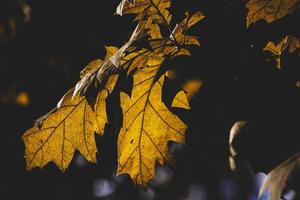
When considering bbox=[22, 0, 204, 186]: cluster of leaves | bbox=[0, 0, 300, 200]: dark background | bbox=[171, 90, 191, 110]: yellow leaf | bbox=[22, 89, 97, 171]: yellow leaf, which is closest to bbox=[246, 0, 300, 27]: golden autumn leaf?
bbox=[0, 0, 300, 200]: dark background

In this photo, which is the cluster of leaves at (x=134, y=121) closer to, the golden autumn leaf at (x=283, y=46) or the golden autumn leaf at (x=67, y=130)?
the golden autumn leaf at (x=67, y=130)

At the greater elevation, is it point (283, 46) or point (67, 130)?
point (283, 46)

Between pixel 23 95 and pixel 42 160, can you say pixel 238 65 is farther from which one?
pixel 23 95

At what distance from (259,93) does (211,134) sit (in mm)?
2356

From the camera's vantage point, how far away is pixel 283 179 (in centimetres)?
91

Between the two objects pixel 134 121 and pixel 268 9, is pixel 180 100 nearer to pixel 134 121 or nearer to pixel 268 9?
pixel 134 121

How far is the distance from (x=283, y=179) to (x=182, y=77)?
8.63 feet

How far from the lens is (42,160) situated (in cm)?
172

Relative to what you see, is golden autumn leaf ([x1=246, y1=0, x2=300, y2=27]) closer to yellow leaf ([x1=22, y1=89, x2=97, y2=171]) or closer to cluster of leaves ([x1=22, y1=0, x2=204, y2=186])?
cluster of leaves ([x1=22, y1=0, x2=204, y2=186])

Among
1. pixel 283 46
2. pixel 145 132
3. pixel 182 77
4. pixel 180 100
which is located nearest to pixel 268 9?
pixel 283 46

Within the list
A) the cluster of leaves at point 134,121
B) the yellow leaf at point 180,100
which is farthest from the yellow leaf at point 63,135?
the yellow leaf at point 180,100

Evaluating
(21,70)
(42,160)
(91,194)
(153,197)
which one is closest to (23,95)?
(21,70)

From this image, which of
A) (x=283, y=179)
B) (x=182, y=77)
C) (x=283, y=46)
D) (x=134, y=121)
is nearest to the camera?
(x=283, y=179)

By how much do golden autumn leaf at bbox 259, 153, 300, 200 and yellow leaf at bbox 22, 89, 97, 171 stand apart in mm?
762
